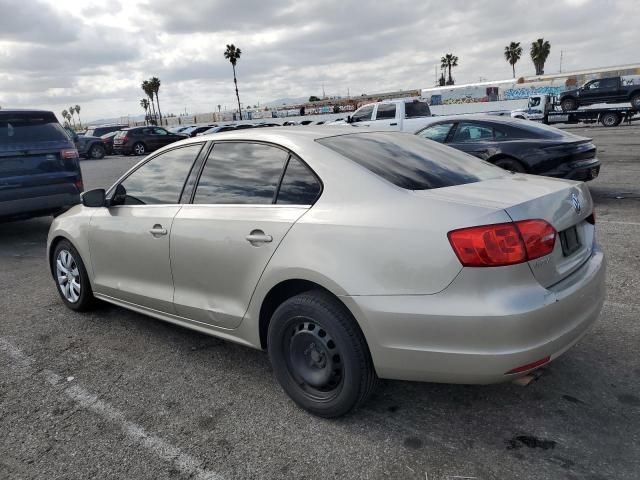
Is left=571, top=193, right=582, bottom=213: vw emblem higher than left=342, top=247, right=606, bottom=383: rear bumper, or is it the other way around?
left=571, top=193, right=582, bottom=213: vw emblem

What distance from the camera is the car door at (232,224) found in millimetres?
2969

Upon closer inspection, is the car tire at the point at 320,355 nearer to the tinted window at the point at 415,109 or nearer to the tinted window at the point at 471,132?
the tinted window at the point at 471,132

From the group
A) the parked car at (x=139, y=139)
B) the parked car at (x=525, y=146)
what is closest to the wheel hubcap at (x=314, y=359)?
the parked car at (x=525, y=146)

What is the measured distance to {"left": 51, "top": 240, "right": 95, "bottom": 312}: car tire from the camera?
4.55 meters

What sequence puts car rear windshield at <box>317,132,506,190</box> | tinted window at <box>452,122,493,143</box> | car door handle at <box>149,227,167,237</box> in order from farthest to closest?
tinted window at <box>452,122,493,143</box> < car door handle at <box>149,227,167,237</box> < car rear windshield at <box>317,132,506,190</box>

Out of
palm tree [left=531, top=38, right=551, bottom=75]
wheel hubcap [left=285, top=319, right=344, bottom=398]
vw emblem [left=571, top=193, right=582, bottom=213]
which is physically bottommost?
wheel hubcap [left=285, top=319, right=344, bottom=398]

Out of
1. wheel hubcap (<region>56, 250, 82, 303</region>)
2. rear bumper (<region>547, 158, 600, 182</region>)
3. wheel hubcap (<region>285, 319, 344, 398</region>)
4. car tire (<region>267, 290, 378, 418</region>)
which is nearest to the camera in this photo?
car tire (<region>267, 290, 378, 418</region>)

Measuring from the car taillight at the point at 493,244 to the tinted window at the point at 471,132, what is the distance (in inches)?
249

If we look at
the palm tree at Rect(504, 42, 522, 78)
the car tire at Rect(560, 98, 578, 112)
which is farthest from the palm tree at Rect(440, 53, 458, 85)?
the car tire at Rect(560, 98, 578, 112)

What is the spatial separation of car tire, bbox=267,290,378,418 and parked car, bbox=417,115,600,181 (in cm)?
597

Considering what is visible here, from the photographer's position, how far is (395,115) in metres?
16.1

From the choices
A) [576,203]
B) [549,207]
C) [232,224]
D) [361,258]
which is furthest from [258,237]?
[576,203]

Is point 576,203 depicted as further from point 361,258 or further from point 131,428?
point 131,428

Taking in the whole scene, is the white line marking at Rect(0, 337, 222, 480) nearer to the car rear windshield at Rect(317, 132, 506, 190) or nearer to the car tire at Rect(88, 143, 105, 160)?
the car rear windshield at Rect(317, 132, 506, 190)
